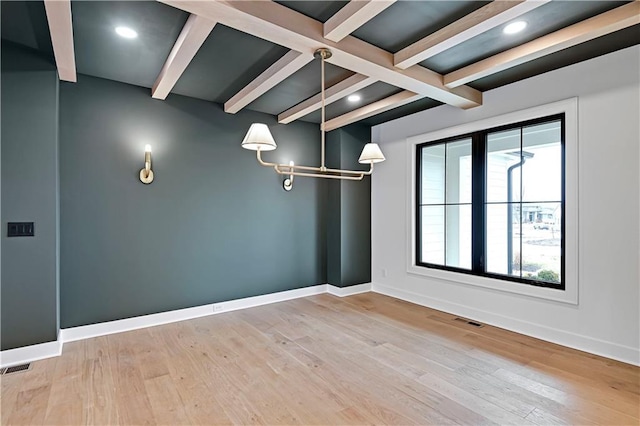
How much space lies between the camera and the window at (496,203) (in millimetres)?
3562

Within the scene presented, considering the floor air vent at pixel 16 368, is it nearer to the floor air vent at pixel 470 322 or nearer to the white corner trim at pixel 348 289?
the white corner trim at pixel 348 289

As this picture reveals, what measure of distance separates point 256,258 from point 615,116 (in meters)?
4.27

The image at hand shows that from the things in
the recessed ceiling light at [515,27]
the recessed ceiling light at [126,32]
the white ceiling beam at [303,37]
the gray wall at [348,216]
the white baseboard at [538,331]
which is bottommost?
the white baseboard at [538,331]

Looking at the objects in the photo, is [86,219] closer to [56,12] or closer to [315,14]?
[56,12]

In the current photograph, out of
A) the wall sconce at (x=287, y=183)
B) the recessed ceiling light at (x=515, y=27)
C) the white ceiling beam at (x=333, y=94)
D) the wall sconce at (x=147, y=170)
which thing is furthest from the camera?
the wall sconce at (x=287, y=183)

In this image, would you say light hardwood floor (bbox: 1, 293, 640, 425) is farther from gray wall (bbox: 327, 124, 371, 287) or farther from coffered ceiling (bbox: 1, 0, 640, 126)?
coffered ceiling (bbox: 1, 0, 640, 126)

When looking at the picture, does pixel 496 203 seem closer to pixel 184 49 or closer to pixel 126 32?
pixel 184 49

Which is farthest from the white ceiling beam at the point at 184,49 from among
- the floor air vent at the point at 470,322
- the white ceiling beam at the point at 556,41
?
the floor air vent at the point at 470,322

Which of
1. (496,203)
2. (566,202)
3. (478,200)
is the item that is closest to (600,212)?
(566,202)

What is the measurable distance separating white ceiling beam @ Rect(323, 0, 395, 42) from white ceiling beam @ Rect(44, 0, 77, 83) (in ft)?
5.65

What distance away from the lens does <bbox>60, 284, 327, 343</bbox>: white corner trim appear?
3523 millimetres

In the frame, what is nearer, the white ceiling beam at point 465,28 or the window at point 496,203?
the white ceiling beam at point 465,28

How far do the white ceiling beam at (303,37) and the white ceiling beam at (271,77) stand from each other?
0.73 ft

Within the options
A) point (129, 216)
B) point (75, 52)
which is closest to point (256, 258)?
point (129, 216)
